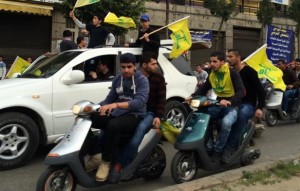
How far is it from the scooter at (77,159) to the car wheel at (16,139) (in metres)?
1.52

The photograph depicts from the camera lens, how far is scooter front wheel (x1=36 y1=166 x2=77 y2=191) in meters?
4.27

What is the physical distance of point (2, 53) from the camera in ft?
58.9

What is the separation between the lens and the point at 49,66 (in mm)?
6680

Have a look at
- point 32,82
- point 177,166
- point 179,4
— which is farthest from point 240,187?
point 179,4

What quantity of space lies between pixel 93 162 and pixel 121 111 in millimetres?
631

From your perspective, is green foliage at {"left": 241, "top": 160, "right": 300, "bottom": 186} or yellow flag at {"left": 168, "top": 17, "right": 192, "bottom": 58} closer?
green foliage at {"left": 241, "top": 160, "right": 300, "bottom": 186}

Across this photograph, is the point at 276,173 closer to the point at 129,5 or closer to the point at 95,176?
the point at 95,176

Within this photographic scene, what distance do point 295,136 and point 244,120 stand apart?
12.0ft

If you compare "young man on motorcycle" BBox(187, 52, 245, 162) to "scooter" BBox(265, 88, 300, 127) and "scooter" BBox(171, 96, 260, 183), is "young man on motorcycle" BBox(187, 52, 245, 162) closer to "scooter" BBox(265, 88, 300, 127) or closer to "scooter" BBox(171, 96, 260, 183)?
"scooter" BBox(171, 96, 260, 183)

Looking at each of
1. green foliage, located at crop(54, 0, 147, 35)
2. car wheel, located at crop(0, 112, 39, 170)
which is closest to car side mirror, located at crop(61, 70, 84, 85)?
car wheel, located at crop(0, 112, 39, 170)

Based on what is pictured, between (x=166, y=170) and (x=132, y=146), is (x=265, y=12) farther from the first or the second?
(x=132, y=146)

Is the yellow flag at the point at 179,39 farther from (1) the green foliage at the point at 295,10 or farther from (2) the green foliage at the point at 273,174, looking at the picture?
(1) the green foliage at the point at 295,10

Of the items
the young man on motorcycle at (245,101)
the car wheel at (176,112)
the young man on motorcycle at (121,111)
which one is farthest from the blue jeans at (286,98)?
the young man on motorcycle at (121,111)

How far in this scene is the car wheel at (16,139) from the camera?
229 inches
